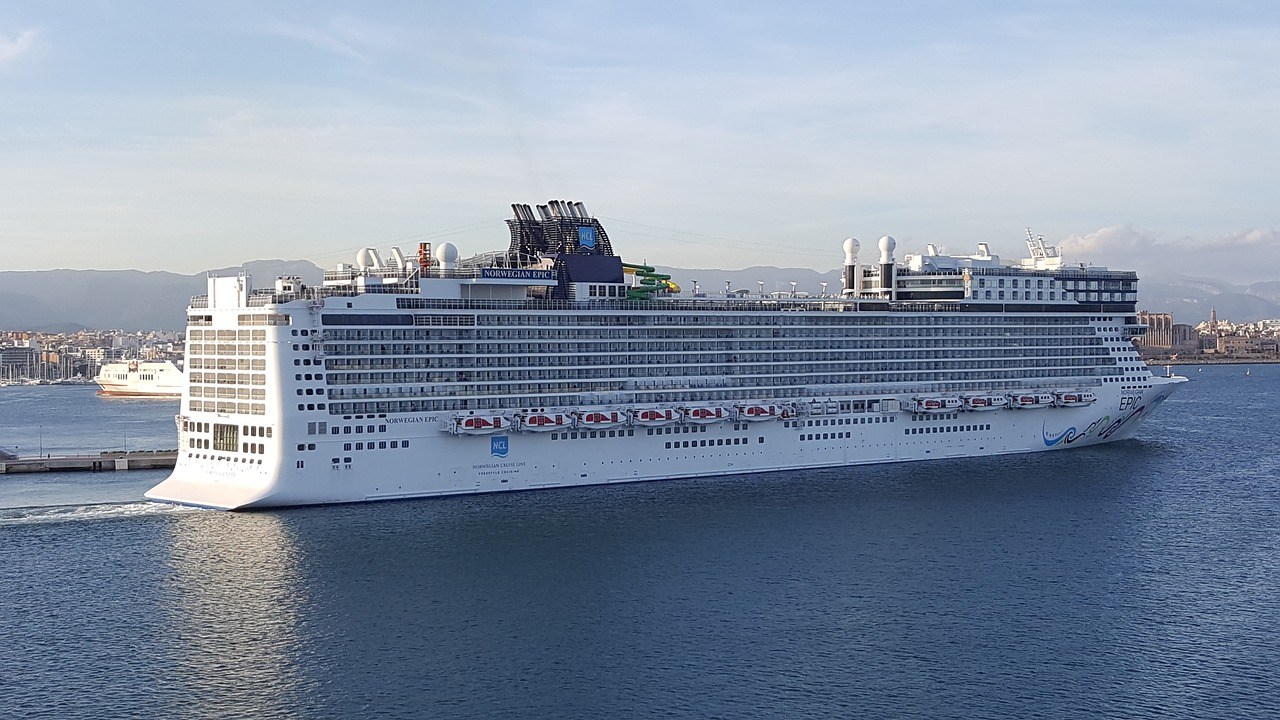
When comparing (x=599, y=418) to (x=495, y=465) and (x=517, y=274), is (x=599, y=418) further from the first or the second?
(x=517, y=274)

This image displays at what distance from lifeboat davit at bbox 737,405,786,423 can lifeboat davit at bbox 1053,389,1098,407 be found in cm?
1677

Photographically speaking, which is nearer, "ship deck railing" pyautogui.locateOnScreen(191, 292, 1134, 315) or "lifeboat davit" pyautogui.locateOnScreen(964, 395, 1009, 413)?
"ship deck railing" pyautogui.locateOnScreen(191, 292, 1134, 315)

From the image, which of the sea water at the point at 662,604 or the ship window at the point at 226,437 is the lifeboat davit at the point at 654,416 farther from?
the ship window at the point at 226,437

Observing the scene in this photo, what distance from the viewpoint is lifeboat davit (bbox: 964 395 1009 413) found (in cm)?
6069

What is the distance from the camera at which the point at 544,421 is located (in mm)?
49656

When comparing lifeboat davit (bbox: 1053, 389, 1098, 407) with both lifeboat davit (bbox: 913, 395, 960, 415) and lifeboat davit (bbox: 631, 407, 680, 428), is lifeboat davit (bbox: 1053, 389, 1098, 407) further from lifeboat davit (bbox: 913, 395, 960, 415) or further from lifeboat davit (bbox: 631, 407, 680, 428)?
lifeboat davit (bbox: 631, 407, 680, 428)

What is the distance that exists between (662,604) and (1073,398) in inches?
1453

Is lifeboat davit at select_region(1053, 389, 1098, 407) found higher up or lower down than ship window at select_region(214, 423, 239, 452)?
higher up

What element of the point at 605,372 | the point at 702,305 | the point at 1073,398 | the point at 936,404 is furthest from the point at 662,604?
the point at 1073,398

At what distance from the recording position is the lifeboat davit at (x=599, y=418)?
50.8 metres

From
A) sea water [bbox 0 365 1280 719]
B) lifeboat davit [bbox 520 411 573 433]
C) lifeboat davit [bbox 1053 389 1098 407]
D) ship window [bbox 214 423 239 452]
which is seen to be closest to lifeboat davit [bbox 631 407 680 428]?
sea water [bbox 0 365 1280 719]

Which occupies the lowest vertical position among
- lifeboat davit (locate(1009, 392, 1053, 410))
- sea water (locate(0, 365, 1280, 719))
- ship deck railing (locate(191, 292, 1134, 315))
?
sea water (locate(0, 365, 1280, 719))

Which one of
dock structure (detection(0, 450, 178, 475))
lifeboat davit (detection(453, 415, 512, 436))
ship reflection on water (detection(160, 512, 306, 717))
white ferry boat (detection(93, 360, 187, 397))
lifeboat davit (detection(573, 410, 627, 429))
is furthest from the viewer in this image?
white ferry boat (detection(93, 360, 187, 397))

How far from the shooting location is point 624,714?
27.0 meters
